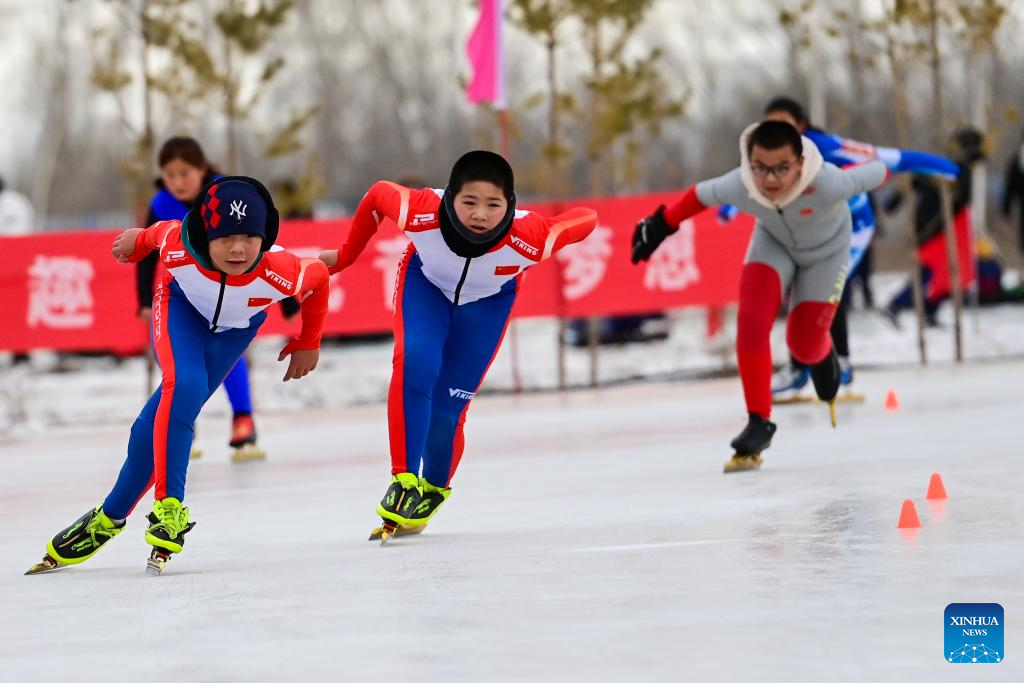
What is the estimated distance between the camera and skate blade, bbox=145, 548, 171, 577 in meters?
5.61

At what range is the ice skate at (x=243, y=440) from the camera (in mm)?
9938

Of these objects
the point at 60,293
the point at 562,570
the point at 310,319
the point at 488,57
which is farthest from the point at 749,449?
the point at 488,57

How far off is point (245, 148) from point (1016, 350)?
37.2 meters

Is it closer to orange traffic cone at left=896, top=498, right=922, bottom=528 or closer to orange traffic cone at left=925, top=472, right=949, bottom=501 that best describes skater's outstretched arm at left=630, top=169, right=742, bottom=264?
orange traffic cone at left=925, top=472, right=949, bottom=501

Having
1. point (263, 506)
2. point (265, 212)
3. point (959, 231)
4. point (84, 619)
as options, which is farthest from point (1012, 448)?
point (959, 231)

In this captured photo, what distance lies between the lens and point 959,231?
1814 centimetres

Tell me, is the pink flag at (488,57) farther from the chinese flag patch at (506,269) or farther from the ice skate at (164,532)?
the ice skate at (164,532)

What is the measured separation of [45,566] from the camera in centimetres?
582

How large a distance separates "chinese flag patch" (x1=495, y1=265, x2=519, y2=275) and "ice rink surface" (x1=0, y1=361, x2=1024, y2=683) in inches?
38.2

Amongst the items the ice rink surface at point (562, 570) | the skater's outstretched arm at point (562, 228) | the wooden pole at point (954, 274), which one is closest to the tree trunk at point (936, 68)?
the wooden pole at point (954, 274)

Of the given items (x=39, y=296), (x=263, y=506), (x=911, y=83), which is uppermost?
(x=911, y=83)

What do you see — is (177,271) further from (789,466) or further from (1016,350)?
(1016,350)

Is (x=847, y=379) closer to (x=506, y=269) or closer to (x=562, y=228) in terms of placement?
(x=562, y=228)

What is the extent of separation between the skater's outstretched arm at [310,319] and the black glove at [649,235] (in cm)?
223
